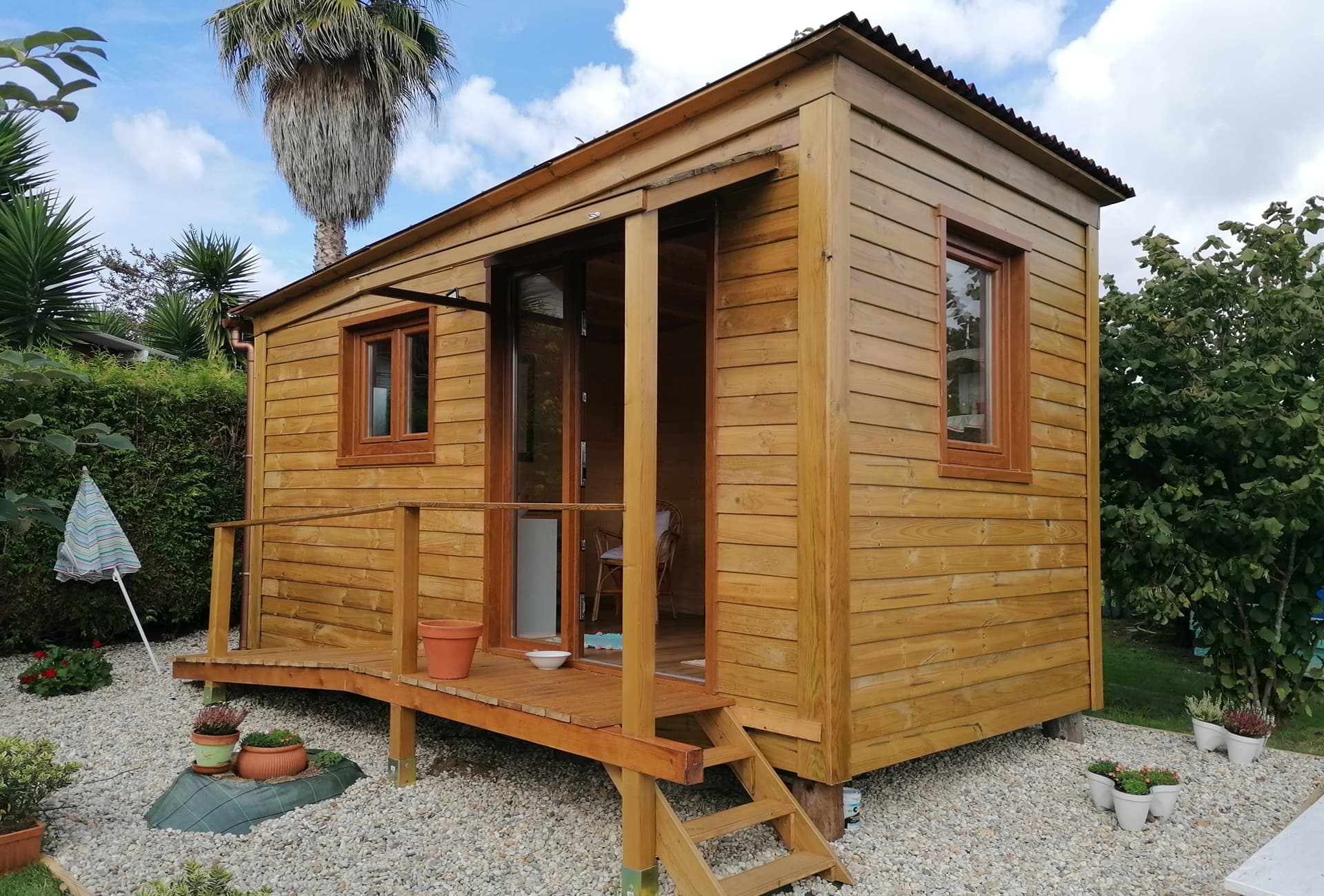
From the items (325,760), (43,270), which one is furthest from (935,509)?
(43,270)

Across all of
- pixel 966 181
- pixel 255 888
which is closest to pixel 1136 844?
pixel 966 181

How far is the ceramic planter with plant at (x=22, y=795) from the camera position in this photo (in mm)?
3369

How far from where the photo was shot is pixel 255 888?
3340 mm

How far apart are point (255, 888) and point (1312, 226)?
6.37 meters

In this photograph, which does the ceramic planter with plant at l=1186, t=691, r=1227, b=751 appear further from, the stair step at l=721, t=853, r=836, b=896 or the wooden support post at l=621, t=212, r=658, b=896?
the wooden support post at l=621, t=212, r=658, b=896

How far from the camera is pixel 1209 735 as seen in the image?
17.6 ft

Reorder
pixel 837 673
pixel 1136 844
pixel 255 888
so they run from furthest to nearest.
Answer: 1. pixel 1136 844
2. pixel 837 673
3. pixel 255 888

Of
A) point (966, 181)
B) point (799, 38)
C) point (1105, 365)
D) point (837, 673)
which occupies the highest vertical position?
point (799, 38)

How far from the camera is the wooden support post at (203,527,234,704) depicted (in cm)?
591

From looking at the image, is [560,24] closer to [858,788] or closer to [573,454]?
[573,454]

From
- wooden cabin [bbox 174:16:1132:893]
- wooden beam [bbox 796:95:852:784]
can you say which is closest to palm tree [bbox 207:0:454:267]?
wooden cabin [bbox 174:16:1132:893]

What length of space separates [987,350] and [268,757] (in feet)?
13.0

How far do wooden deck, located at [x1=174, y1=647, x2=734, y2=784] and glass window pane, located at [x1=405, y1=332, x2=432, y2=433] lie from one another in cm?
142

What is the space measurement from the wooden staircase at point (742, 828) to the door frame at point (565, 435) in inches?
13.0
